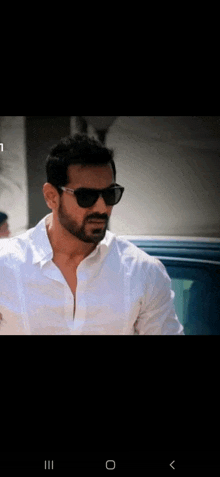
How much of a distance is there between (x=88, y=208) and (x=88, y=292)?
1.11 feet

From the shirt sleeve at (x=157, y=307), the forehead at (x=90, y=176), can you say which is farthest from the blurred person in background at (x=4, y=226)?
the shirt sleeve at (x=157, y=307)

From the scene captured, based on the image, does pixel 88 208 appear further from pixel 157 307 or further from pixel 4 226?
pixel 157 307

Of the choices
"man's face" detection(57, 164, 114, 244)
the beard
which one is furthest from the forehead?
the beard

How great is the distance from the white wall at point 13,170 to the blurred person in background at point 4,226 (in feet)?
0.05

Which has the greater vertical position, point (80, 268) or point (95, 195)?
point (95, 195)

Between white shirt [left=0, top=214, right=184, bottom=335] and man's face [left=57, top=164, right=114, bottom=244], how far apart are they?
0.07 metres

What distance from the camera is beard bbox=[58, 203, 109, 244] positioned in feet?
6.97

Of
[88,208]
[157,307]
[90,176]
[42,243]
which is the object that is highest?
[90,176]

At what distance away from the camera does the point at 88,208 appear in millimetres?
2088

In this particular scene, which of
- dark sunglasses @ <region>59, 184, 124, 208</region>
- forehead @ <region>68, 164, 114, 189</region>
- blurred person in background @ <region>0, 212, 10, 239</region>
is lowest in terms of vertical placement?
blurred person in background @ <region>0, 212, 10, 239</region>
